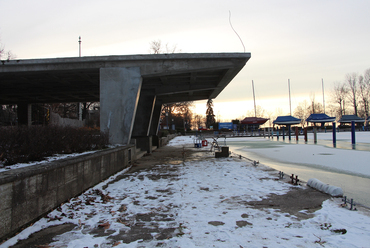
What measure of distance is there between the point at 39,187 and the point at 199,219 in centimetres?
270

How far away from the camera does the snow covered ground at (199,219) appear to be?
10.7 ft

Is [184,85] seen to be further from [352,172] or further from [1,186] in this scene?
[1,186]

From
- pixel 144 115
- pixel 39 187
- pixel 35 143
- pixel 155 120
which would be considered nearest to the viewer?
pixel 39 187

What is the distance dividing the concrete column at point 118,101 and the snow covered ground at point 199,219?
4.92m

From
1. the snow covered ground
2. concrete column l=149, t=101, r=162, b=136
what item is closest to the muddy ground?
the snow covered ground

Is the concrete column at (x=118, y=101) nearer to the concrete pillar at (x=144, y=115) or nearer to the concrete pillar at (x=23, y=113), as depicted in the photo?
the concrete pillar at (x=144, y=115)

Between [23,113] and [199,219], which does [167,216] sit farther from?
[23,113]

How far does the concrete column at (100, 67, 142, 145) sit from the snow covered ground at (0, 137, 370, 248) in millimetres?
4921

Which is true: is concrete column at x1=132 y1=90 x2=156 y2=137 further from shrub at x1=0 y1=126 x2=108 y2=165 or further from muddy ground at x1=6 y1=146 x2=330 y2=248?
muddy ground at x1=6 y1=146 x2=330 y2=248

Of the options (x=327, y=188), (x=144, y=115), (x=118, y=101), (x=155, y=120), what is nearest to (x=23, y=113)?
(x=155, y=120)

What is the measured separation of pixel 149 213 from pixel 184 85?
14.1 m

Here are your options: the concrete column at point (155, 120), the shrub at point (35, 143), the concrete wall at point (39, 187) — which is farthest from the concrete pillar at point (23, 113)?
the concrete wall at point (39, 187)

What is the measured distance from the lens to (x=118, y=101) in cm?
1123

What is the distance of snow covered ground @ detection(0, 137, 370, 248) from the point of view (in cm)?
326
